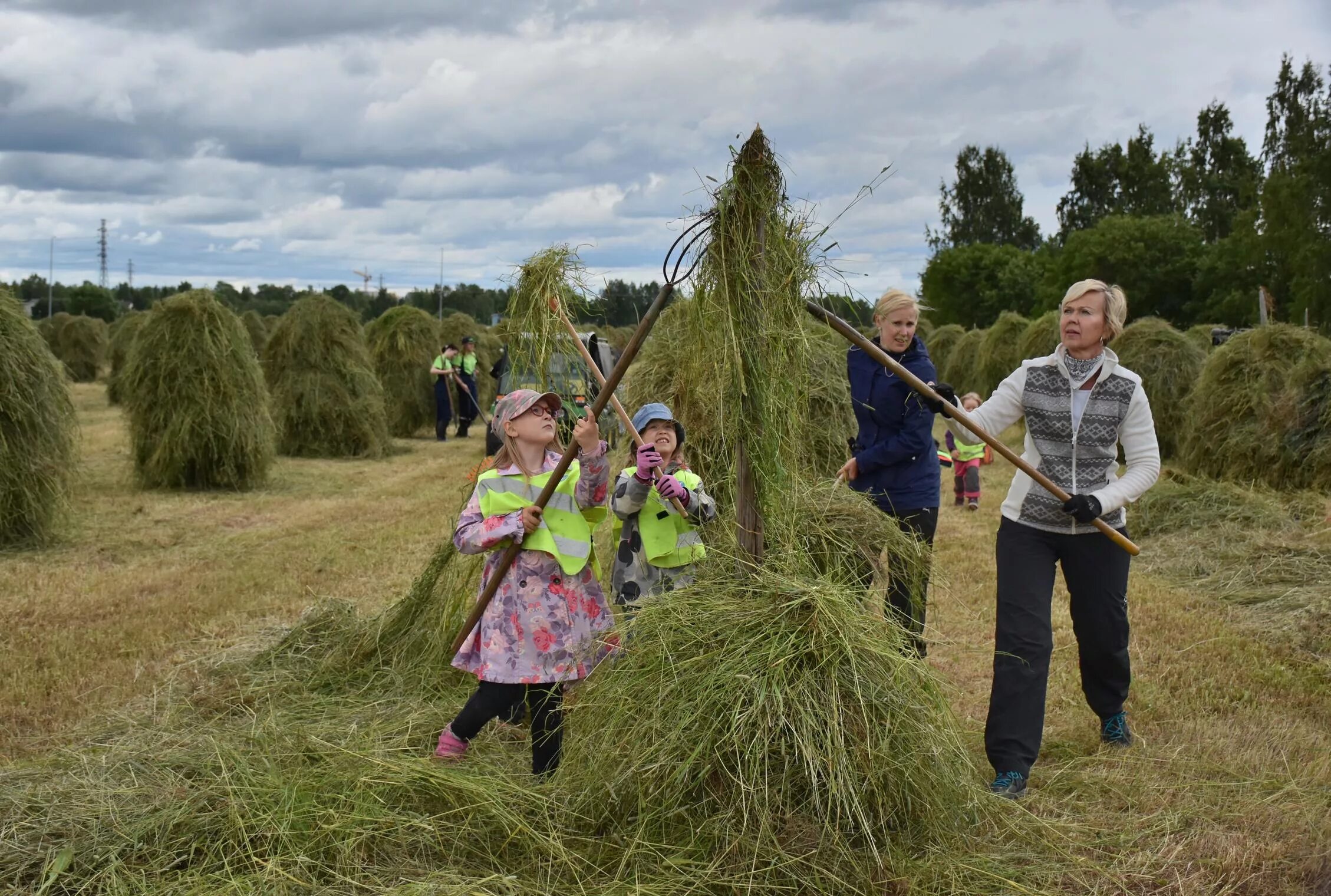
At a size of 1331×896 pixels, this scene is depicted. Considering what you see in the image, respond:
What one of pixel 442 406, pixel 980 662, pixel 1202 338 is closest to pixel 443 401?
pixel 442 406

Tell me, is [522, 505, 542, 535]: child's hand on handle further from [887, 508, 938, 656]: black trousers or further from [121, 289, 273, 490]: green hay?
[121, 289, 273, 490]: green hay

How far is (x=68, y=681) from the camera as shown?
5719 millimetres

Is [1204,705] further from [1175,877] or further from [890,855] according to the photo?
[890,855]

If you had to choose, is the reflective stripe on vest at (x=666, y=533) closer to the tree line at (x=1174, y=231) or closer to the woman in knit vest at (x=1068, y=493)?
the woman in knit vest at (x=1068, y=493)

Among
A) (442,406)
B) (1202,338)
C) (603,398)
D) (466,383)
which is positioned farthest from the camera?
(442,406)

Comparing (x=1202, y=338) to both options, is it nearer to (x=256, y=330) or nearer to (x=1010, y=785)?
(x=1010, y=785)

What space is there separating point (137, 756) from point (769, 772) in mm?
2427

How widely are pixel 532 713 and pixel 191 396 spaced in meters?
10.1

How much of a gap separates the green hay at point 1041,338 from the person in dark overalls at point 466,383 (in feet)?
31.6

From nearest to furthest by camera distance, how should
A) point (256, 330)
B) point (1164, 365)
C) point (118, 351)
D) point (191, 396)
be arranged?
point (191, 396) < point (1164, 365) < point (118, 351) < point (256, 330)

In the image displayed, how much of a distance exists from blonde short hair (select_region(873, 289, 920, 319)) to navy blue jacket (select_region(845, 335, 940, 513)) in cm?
18

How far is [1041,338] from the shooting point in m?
19.8

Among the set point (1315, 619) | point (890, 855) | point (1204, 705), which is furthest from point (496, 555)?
point (1315, 619)

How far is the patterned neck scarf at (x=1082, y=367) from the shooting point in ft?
14.5
